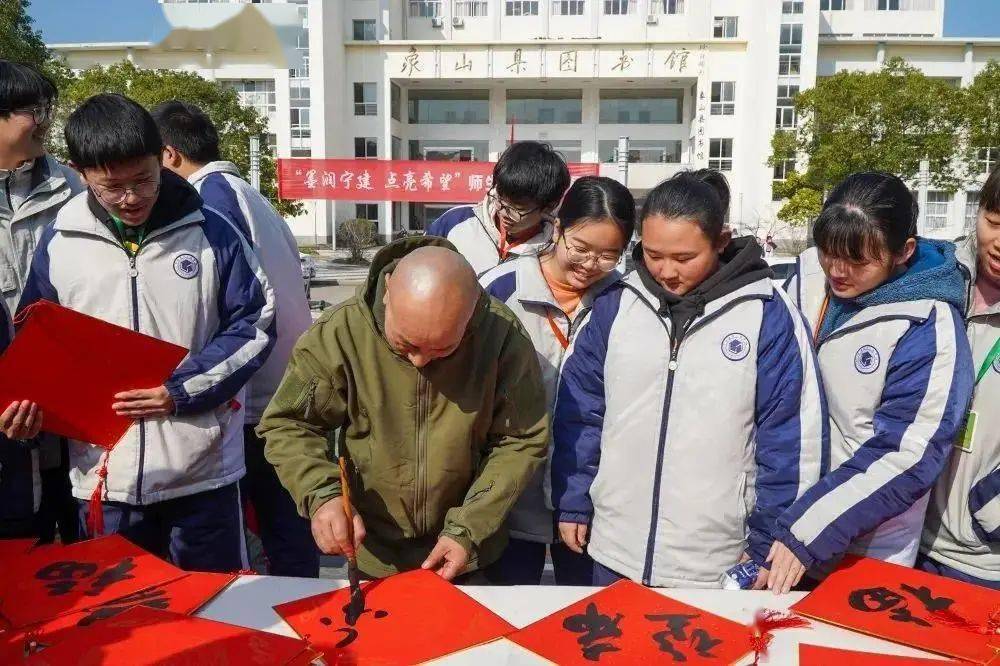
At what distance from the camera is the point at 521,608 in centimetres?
137

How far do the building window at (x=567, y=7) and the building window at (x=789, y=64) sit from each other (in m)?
8.96

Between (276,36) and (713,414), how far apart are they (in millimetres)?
3903

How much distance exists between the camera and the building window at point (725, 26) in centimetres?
3025

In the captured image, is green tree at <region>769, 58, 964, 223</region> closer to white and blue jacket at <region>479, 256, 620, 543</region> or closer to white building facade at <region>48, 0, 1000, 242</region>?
white building facade at <region>48, 0, 1000, 242</region>

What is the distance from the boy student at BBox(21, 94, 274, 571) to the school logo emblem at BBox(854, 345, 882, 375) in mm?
1425

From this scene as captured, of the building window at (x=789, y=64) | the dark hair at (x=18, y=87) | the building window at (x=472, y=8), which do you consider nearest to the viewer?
the dark hair at (x=18, y=87)

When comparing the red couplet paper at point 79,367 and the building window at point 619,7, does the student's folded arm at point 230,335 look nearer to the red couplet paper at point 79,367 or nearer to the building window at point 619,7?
the red couplet paper at point 79,367

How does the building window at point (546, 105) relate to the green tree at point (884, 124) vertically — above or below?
above

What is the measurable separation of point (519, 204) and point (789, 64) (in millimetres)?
29733

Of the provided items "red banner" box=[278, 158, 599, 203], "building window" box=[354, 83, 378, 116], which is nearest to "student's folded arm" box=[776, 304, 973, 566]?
"red banner" box=[278, 158, 599, 203]

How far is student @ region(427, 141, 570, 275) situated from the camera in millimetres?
2189

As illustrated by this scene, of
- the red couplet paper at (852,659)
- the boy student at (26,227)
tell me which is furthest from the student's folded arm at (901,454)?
the boy student at (26,227)

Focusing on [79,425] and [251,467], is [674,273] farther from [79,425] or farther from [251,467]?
[251,467]

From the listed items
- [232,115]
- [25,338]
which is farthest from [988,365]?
[232,115]
